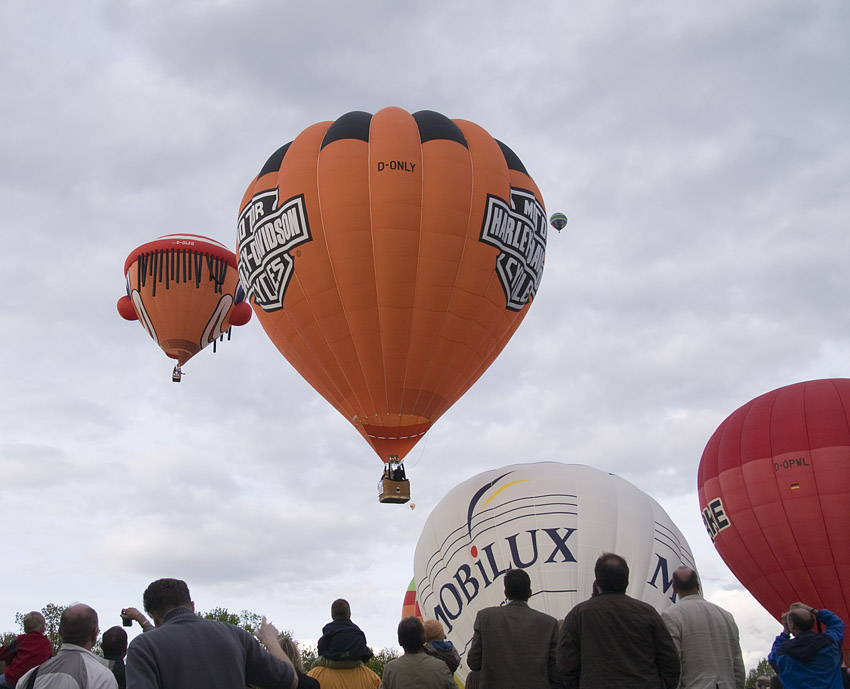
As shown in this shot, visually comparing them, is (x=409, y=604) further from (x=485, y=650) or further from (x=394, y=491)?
(x=485, y=650)

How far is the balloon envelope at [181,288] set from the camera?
21.3 metres

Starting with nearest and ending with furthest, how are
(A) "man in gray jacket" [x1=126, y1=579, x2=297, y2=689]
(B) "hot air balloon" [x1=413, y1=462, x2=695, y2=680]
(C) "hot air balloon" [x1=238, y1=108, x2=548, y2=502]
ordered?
(A) "man in gray jacket" [x1=126, y1=579, x2=297, y2=689] < (B) "hot air balloon" [x1=413, y1=462, x2=695, y2=680] < (C) "hot air balloon" [x1=238, y1=108, x2=548, y2=502]

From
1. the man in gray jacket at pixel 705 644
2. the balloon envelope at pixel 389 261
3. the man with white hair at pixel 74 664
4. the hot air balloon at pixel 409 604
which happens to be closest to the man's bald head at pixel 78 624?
the man with white hair at pixel 74 664

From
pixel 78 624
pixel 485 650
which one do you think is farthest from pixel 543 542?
pixel 78 624

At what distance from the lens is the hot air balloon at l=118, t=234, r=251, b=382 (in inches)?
837

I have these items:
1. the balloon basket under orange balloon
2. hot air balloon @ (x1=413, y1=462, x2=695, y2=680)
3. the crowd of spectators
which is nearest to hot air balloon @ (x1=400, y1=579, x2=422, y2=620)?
the balloon basket under orange balloon

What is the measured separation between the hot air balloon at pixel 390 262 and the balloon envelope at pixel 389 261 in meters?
0.02

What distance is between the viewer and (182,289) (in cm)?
2123

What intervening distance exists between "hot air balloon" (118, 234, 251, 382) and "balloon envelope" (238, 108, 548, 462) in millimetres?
6257

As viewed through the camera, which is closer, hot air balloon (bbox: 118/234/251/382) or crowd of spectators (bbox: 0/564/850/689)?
crowd of spectators (bbox: 0/564/850/689)

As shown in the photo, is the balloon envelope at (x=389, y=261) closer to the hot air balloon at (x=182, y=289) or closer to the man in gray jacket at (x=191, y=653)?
the hot air balloon at (x=182, y=289)

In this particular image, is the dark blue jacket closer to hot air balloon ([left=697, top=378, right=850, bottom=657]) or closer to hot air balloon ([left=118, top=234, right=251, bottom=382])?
hot air balloon ([left=697, top=378, right=850, bottom=657])

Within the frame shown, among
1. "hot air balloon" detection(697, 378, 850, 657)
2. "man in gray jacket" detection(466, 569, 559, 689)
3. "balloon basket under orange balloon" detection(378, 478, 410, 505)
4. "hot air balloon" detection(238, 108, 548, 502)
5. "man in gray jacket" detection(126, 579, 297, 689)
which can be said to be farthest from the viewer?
"balloon basket under orange balloon" detection(378, 478, 410, 505)

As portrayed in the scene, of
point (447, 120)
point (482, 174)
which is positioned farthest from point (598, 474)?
point (447, 120)
